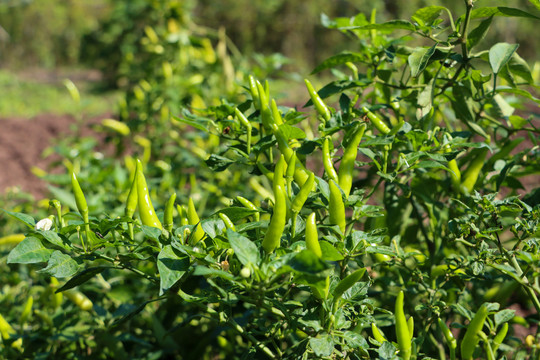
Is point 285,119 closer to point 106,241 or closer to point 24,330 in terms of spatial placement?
point 106,241

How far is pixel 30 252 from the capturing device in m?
0.72

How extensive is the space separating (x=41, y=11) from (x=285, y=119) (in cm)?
1735

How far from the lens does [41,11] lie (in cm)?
1593

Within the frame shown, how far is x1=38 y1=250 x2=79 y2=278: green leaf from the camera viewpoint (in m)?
0.70

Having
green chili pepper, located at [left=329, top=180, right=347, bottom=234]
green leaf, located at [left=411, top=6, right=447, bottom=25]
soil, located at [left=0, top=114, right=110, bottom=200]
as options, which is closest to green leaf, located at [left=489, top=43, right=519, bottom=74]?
green leaf, located at [left=411, top=6, right=447, bottom=25]

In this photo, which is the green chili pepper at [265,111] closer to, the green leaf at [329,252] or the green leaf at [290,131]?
the green leaf at [290,131]

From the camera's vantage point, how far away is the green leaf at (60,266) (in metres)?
0.70

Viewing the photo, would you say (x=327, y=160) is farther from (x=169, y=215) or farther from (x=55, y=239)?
(x=55, y=239)

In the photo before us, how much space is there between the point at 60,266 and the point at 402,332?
522mm

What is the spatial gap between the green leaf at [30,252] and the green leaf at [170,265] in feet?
0.56

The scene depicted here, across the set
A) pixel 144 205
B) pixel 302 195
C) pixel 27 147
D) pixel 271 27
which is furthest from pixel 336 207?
pixel 271 27

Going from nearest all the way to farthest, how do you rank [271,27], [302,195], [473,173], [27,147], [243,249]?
[243,249]
[302,195]
[473,173]
[27,147]
[271,27]

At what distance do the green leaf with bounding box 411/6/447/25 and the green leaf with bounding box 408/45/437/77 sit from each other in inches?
3.3

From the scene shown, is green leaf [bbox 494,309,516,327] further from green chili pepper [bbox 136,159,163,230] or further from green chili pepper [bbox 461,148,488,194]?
green chili pepper [bbox 136,159,163,230]
